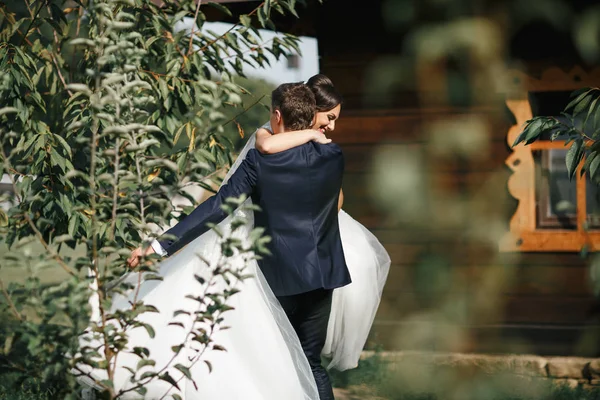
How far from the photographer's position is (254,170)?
3402mm

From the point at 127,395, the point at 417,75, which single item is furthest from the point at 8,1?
the point at 127,395

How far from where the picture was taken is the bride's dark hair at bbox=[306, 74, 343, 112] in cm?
363

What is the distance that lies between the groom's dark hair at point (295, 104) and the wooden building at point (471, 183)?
2.52m

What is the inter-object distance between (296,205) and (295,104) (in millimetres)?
418

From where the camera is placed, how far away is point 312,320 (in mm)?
3592

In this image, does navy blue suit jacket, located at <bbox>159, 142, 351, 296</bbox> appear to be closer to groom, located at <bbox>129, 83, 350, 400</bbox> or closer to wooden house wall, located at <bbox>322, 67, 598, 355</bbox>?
groom, located at <bbox>129, 83, 350, 400</bbox>

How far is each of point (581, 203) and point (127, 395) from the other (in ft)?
12.5

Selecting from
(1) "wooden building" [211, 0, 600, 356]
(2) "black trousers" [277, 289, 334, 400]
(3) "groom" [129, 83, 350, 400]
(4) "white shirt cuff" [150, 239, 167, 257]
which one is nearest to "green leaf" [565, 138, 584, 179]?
(3) "groom" [129, 83, 350, 400]

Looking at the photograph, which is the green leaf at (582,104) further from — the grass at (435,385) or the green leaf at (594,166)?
the grass at (435,385)

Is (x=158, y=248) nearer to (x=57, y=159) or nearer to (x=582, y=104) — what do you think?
(x=57, y=159)

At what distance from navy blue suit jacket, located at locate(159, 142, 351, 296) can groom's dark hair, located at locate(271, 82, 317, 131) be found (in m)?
0.12

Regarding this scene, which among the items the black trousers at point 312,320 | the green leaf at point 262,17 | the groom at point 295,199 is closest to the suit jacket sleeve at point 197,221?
the groom at point 295,199

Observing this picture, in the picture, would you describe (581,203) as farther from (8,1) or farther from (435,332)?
(8,1)

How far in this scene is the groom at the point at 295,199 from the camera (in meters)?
3.37
